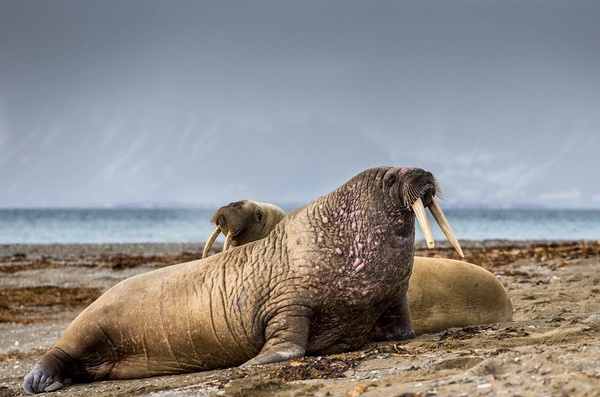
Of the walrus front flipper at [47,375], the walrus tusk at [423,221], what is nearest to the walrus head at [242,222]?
the walrus front flipper at [47,375]

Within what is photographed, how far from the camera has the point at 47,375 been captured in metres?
6.22

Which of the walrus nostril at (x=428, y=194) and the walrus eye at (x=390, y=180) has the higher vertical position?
the walrus eye at (x=390, y=180)

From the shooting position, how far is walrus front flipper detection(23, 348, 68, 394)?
611 cm

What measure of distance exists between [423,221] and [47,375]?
3142 mm

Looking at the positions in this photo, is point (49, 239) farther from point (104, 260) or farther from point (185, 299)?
point (185, 299)

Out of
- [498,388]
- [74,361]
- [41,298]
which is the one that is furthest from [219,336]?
[41,298]

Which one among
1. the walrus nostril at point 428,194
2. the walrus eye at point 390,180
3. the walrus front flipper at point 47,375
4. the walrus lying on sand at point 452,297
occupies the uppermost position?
the walrus eye at point 390,180

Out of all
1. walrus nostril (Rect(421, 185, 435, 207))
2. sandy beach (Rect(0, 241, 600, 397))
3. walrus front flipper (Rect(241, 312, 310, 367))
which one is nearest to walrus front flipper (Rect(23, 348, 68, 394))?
sandy beach (Rect(0, 241, 600, 397))

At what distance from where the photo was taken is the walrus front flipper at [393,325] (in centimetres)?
630

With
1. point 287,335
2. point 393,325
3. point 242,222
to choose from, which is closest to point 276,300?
point 287,335

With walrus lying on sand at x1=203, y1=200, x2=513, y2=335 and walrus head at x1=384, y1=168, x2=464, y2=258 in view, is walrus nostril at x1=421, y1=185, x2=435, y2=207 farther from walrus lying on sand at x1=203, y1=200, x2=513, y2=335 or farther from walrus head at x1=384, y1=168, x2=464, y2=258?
walrus lying on sand at x1=203, y1=200, x2=513, y2=335

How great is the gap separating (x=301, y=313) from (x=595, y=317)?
103 inches

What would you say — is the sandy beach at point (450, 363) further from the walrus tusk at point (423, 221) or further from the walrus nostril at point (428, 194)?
the walrus nostril at point (428, 194)

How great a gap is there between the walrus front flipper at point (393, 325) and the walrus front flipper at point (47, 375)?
247cm
